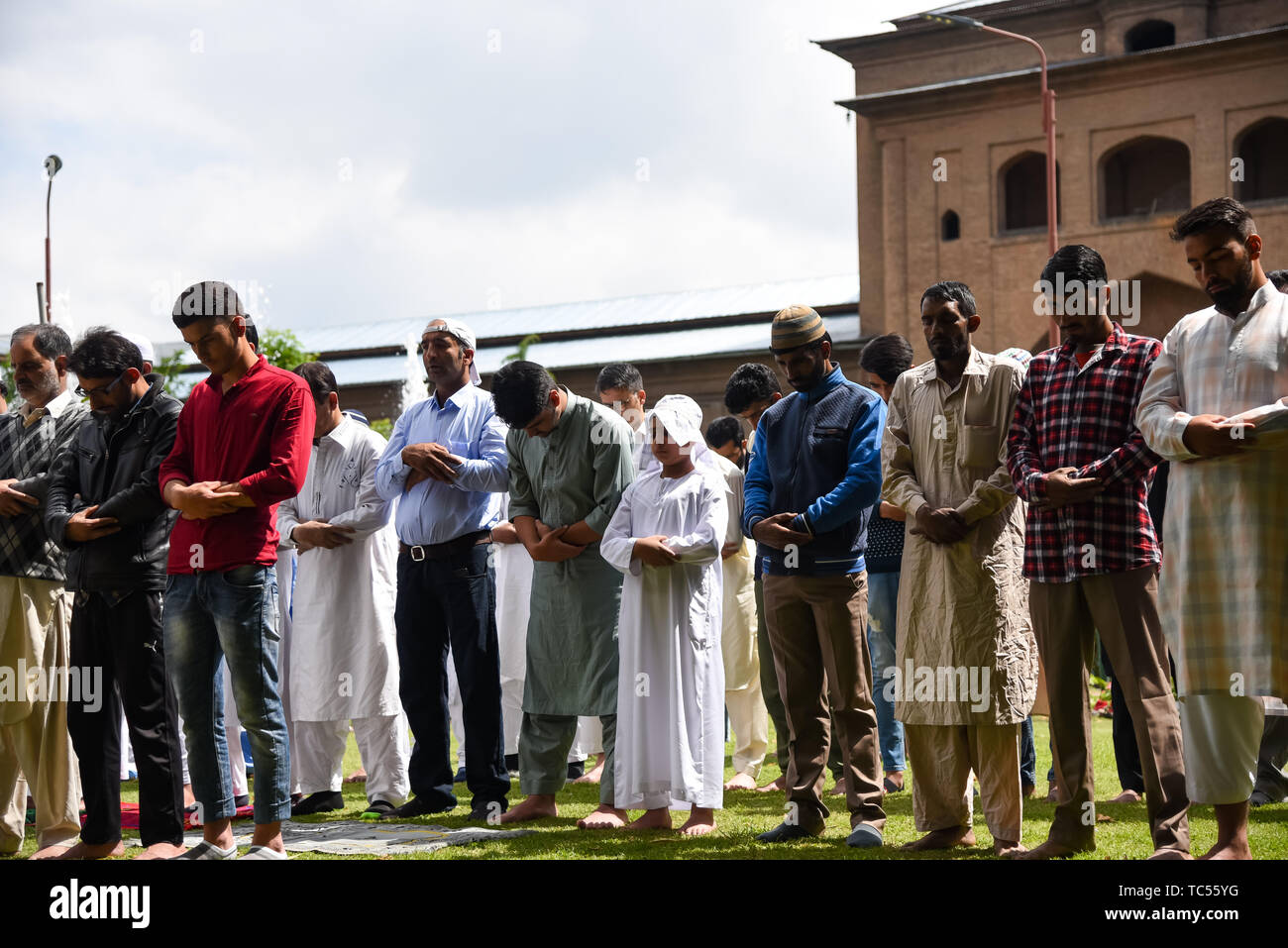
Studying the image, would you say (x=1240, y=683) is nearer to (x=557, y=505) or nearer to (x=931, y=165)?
(x=557, y=505)

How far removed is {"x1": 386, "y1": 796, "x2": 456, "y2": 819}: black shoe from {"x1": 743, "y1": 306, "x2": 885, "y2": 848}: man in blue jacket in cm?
208

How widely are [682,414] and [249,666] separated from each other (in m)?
2.62

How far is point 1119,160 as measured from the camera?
3688 centimetres

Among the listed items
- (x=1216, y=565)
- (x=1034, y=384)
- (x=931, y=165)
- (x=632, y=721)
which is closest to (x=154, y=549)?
(x=632, y=721)

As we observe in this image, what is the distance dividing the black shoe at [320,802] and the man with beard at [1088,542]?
4.20 metres

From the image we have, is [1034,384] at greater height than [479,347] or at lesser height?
lesser

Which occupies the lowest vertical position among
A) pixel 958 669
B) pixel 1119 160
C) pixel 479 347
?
pixel 958 669

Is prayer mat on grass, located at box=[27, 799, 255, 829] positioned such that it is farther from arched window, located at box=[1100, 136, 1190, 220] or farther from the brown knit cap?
arched window, located at box=[1100, 136, 1190, 220]

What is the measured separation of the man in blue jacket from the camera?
6504 mm

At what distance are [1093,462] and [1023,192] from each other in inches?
1357

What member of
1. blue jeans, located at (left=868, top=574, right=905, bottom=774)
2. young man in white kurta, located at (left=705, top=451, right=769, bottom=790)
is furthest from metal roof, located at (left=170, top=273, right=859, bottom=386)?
blue jeans, located at (left=868, top=574, right=905, bottom=774)

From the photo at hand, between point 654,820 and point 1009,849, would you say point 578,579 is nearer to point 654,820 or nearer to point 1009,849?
point 654,820

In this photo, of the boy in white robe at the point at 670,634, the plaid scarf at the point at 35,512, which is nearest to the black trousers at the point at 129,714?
the plaid scarf at the point at 35,512
